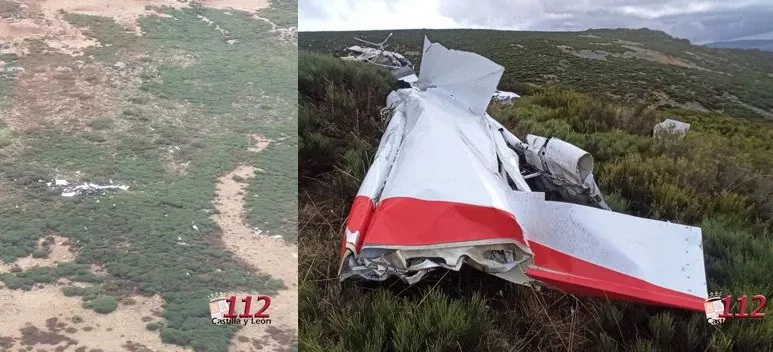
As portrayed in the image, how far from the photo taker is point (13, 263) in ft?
5.20

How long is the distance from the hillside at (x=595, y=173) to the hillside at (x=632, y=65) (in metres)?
0.02

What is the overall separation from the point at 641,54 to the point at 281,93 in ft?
18.2

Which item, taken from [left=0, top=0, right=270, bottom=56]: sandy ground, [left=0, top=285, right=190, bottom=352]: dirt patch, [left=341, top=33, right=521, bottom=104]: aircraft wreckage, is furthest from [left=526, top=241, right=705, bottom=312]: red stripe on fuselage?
[left=341, top=33, right=521, bottom=104]: aircraft wreckage

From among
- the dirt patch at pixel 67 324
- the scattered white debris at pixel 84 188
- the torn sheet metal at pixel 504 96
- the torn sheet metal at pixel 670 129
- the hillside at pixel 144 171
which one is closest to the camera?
the dirt patch at pixel 67 324

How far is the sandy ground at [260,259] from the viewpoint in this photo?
1608mm

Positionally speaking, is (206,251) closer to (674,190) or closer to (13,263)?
(13,263)

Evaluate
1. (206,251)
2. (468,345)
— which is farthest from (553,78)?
(206,251)

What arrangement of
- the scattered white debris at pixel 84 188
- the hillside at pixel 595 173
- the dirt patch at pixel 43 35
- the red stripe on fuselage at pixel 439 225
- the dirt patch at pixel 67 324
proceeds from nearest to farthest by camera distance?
the dirt patch at pixel 67 324 → the scattered white debris at pixel 84 188 → the red stripe on fuselage at pixel 439 225 → the hillside at pixel 595 173 → the dirt patch at pixel 43 35

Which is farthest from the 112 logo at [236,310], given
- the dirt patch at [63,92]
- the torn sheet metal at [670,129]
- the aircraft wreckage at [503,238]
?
the torn sheet metal at [670,129]

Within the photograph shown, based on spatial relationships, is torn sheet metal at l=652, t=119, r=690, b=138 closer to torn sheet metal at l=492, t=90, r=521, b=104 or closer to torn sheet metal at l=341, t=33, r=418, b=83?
torn sheet metal at l=492, t=90, r=521, b=104

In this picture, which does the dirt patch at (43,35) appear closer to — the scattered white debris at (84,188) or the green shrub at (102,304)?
the scattered white debris at (84,188)

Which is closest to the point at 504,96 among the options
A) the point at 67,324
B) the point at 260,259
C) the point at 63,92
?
the point at 63,92

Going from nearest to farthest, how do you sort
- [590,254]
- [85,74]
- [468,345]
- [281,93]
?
[468,345]
[590,254]
[85,74]
[281,93]

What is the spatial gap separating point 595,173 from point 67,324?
12.3ft
